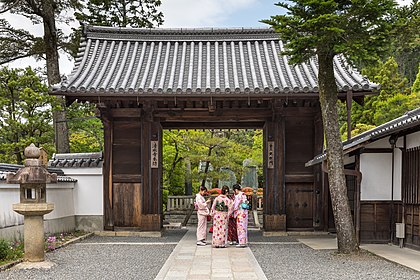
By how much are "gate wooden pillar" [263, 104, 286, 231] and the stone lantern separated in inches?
253

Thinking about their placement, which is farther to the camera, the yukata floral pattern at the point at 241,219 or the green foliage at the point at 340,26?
the yukata floral pattern at the point at 241,219

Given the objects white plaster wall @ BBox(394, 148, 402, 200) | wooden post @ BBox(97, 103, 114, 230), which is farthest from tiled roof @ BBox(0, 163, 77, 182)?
white plaster wall @ BBox(394, 148, 402, 200)

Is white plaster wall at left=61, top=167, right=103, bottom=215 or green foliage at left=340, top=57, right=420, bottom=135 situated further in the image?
green foliage at left=340, top=57, right=420, bottom=135

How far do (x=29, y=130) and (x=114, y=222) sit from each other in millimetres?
6272

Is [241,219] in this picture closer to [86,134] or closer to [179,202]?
[179,202]

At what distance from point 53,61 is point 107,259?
1203 cm

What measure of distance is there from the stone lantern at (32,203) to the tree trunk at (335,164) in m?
5.46

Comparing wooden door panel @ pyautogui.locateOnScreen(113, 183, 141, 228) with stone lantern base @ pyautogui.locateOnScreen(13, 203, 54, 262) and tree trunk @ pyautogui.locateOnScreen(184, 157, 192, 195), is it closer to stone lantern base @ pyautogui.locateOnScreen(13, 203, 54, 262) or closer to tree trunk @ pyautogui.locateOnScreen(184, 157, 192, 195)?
stone lantern base @ pyautogui.locateOnScreen(13, 203, 54, 262)

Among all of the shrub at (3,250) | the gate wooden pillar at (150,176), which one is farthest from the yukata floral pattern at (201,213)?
the shrub at (3,250)

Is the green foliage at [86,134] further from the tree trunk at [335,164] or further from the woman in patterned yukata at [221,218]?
the tree trunk at [335,164]

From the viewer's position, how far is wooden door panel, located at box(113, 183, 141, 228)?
13195 mm

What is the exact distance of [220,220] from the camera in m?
10.7

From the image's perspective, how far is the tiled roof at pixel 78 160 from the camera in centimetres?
1358

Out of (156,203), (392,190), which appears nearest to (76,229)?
(156,203)
